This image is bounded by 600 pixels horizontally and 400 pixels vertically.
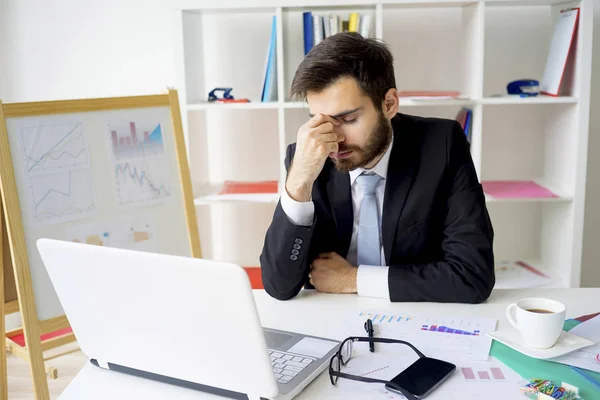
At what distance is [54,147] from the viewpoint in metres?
1.93

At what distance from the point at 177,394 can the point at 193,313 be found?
191 millimetres

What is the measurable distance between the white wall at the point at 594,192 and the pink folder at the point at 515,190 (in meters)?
0.32

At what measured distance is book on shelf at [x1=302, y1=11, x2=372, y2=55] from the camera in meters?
2.57

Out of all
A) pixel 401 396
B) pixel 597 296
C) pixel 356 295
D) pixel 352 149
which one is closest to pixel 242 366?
pixel 401 396

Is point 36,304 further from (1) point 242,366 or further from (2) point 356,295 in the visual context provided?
(1) point 242,366

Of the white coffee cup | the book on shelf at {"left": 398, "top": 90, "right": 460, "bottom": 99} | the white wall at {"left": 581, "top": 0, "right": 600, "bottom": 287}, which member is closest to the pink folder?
the white wall at {"left": 581, "top": 0, "right": 600, "bottom": 287}

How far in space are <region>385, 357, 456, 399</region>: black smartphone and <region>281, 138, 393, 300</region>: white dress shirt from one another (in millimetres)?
367

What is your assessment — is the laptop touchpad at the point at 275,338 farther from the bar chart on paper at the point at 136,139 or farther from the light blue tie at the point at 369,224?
the bar chart on paper at the point at 136,139

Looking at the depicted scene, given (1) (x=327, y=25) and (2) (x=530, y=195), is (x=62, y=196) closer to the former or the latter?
(1) (x=327, y=25)

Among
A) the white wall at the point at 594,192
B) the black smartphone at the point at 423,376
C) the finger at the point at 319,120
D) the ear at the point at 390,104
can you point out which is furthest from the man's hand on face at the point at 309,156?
the white wall at the point at 594,192

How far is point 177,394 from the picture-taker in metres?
1.02

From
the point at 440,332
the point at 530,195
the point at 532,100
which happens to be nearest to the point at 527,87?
the point at 532,100

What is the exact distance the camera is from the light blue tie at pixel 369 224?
1.68 m

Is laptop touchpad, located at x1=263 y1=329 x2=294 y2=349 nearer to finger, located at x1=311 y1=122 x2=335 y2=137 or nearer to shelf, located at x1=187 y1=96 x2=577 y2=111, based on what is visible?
finger, located at x1=311 y1=122 x2=335 y2=137
